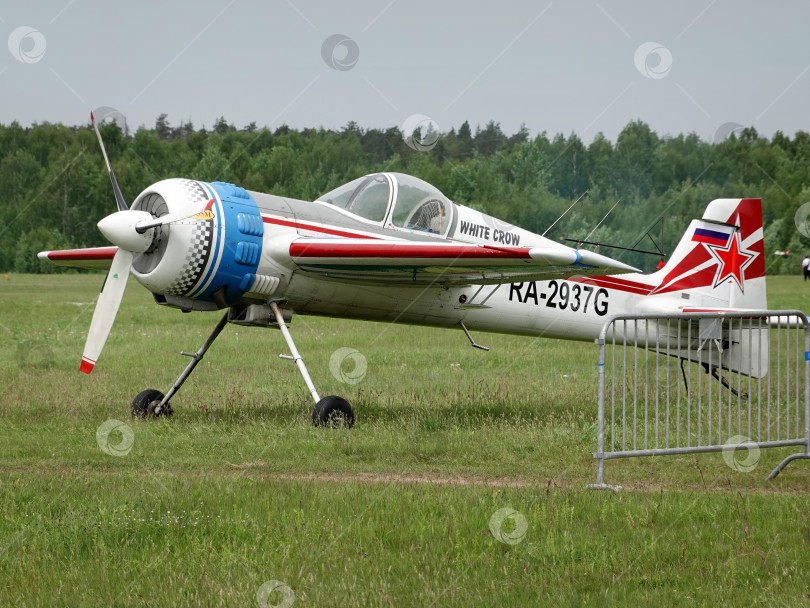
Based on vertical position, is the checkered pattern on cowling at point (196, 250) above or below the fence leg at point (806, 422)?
above

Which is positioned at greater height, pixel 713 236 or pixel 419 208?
pixel 713 236

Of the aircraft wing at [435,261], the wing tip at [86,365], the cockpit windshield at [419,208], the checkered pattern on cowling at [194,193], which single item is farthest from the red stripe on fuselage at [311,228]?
the wing tip at [86,365]

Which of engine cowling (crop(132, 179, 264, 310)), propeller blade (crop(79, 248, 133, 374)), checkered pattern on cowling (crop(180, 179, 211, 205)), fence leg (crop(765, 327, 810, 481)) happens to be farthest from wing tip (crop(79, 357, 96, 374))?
fence leg (crop(765, 327, 810, 481))

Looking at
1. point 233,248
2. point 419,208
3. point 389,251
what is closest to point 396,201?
point 419,208

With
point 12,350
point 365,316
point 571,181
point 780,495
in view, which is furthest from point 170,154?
point 780,495

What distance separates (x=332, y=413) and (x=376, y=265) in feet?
5.67

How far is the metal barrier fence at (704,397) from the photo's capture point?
7.92 metres

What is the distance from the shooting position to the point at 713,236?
1407 cm

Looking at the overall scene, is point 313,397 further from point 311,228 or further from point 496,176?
point 496,176

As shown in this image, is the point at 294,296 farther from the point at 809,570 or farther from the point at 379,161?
the point at 379,161

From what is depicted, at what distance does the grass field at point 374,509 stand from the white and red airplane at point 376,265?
3.63ft

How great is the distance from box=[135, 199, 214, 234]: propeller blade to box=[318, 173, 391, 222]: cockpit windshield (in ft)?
6.11

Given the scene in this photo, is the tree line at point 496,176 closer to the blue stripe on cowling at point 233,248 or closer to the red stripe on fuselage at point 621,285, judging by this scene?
the red stripe on fuselage at point 621,285

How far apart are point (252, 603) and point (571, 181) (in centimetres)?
7110
